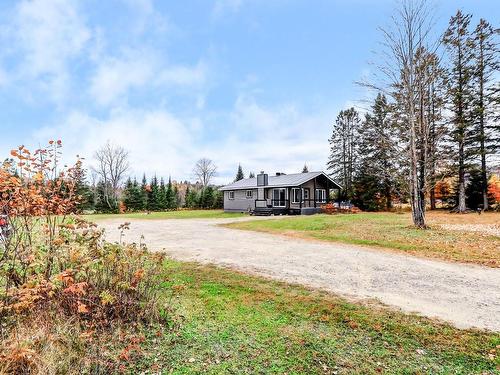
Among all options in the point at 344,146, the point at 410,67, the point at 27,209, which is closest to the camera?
the point at 27,209

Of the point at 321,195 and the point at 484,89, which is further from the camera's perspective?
the point at 321,195

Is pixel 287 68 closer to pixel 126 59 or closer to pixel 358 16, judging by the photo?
pixel 358 16

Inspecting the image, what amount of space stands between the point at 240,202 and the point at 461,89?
23833mm

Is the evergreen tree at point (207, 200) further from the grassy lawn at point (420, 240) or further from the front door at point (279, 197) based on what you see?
the grassy lawn at point (420, 240)

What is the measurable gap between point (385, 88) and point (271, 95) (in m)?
7.78

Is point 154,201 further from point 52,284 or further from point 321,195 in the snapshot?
point 52,284

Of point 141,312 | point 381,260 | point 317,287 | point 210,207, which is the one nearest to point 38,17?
point 141,312

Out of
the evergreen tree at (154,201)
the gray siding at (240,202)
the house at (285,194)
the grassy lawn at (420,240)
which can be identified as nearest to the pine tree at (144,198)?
the evergreen tree at (154,201)

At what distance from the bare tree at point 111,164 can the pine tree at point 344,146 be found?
31.4 meters

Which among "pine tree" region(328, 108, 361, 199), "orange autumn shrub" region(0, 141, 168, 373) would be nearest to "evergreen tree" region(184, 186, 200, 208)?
"pine tree" region(328, 108, 361, 199)

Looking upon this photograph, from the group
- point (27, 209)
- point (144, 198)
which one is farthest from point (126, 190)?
point (27, 209)

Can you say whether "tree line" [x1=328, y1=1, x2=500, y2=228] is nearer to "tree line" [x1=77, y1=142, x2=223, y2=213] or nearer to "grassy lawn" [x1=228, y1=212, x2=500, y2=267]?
"grassy lawn" [x1=228, y1=212, x2=500, y2=267]

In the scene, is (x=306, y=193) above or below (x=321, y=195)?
above

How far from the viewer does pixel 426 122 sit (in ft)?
50.0
